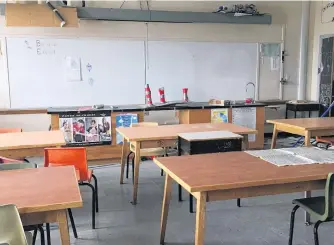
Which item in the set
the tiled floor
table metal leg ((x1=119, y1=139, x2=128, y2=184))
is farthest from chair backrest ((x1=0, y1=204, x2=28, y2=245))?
table metal leg ((x1=119, y1=139, x2=128, y2=184))

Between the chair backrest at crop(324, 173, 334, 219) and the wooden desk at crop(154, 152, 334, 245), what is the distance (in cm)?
6

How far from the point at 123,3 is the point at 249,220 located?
14.4 ft

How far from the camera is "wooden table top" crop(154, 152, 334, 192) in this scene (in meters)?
2.07

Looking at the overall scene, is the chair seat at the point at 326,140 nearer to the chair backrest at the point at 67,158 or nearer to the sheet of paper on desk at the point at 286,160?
the sheet of paper on desk at the point at 286,160

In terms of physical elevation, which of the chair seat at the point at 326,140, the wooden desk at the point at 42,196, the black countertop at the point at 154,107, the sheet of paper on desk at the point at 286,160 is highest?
the black countertop at the point at 154,107

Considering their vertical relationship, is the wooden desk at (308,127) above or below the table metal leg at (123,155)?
above

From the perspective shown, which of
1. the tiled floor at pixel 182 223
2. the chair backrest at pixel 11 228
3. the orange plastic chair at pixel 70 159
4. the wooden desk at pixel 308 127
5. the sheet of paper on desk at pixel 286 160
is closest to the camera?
the chair backrest at pixel 11 228

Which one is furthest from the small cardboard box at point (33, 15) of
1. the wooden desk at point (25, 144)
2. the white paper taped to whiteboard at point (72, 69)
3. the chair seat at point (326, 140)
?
the chair seat at point (326, 140)

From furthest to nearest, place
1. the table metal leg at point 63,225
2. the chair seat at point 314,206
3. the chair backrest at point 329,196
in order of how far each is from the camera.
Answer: the chair seat at point 314,206 → the chair backrest at point 329,196 → the table metal leg at point 63,225

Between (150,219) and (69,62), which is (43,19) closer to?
(69,62)

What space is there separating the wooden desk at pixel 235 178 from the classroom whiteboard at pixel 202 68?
13.9 ft

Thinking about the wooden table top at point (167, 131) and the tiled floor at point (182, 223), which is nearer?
the tiled floor at point (182, 223)

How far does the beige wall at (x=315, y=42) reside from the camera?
7211 millimetres

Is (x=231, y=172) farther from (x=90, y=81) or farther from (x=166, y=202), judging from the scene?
(x=90, y=81)
